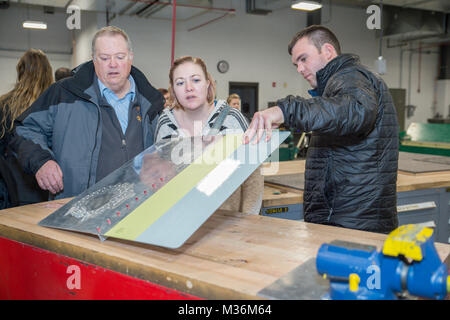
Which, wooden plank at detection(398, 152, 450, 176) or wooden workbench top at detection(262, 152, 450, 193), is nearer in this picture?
wooden workbench top at detection(262, 152, 450, 193)

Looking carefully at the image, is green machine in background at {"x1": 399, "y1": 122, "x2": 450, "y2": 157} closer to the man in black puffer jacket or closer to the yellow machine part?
the man in black puffer jacket

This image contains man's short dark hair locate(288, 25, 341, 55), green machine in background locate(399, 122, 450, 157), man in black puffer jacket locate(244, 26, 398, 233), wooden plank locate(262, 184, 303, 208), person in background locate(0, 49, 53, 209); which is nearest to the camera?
man in black puffer jacket locate(244, 26, 398, 233)

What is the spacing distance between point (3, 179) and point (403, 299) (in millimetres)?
2421

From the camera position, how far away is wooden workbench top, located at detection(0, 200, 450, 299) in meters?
0.83

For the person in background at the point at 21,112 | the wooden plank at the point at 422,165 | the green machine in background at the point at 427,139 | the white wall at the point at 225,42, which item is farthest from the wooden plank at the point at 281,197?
the white wall at the point at 225,42

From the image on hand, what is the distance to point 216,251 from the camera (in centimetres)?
99

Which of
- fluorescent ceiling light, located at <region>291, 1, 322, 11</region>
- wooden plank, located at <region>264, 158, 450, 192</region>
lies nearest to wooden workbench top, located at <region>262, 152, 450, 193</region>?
wooden plank, located at <region>264, 158, 450, 192</region>

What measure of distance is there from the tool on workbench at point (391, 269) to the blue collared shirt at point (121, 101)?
4.67 feet

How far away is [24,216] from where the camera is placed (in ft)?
4.33

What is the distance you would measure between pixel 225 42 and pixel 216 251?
353 inches

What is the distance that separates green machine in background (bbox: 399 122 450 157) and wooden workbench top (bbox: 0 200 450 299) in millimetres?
4945

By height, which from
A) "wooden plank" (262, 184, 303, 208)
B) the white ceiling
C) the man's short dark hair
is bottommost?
"wooden plank" (262, 184, 303, 208)

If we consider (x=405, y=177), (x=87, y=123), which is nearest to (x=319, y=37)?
(x=87, y=123)

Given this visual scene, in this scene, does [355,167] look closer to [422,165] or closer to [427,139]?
[422,165]
